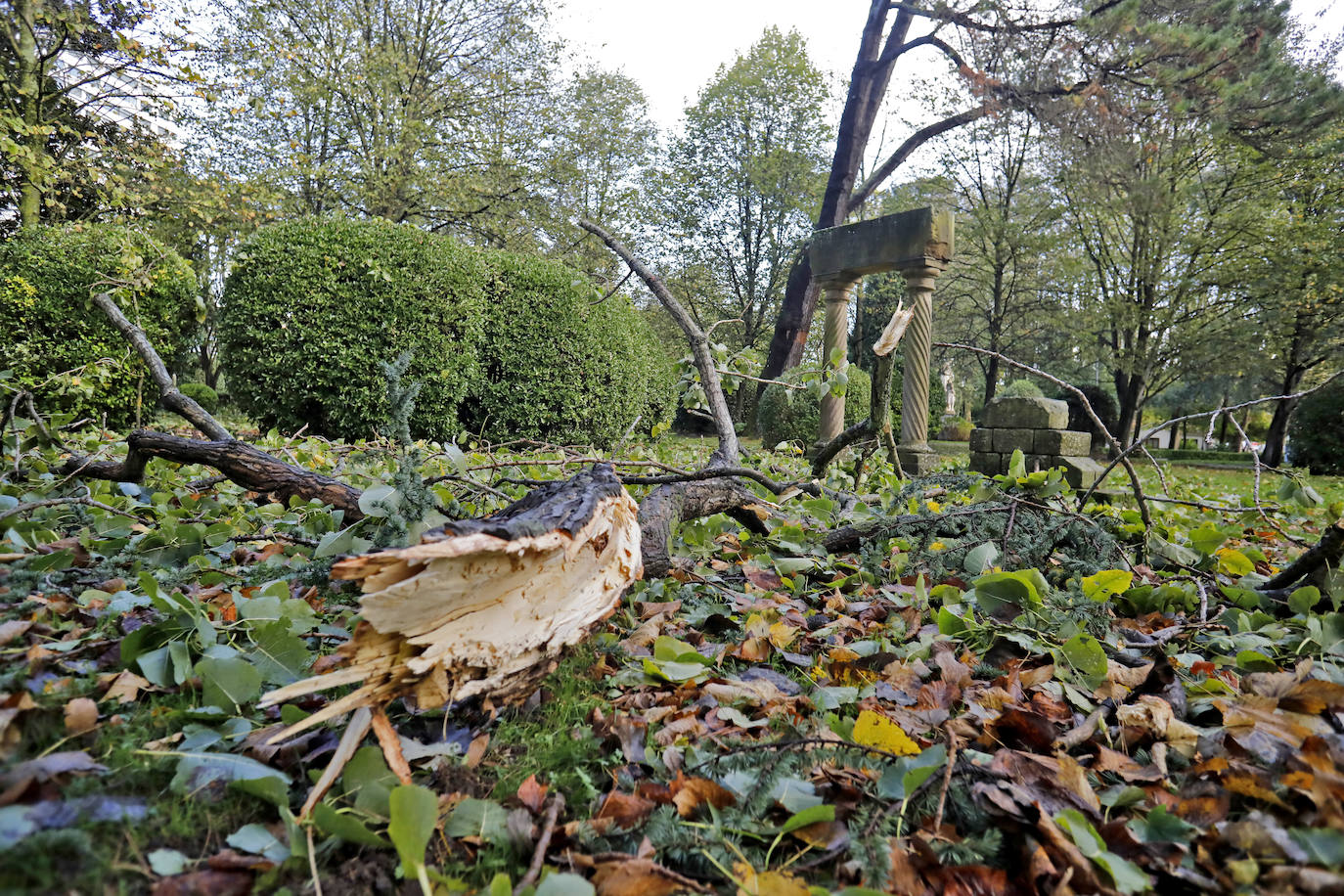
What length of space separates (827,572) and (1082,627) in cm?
90

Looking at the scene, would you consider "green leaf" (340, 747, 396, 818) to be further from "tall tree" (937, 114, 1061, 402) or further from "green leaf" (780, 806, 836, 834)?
"tall tree" (937, 114, 1061, 402)

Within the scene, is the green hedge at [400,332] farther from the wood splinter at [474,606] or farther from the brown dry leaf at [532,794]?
the brown dry leaf at [532,794]

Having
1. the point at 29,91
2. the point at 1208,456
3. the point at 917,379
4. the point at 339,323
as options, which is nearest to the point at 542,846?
the point at 339,323

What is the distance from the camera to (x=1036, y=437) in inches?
278

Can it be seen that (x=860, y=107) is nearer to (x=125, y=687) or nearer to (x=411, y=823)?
(x=125, y=687)

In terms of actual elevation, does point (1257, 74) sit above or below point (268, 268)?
above

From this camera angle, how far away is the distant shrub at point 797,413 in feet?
38.4

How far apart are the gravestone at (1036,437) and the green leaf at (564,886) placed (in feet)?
23.0

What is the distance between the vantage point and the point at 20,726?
1020 millimetres

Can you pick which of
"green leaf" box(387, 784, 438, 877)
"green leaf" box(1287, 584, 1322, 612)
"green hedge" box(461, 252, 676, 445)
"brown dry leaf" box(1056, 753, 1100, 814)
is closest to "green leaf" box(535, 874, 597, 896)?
"green leaf" box(387, 784, 438, 877)

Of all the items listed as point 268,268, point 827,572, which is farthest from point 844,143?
point 827,572

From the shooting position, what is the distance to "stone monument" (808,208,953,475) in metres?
8.30

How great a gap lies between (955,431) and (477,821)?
23342 millimetres

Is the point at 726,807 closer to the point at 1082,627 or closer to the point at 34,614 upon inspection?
the point at 1082,627
